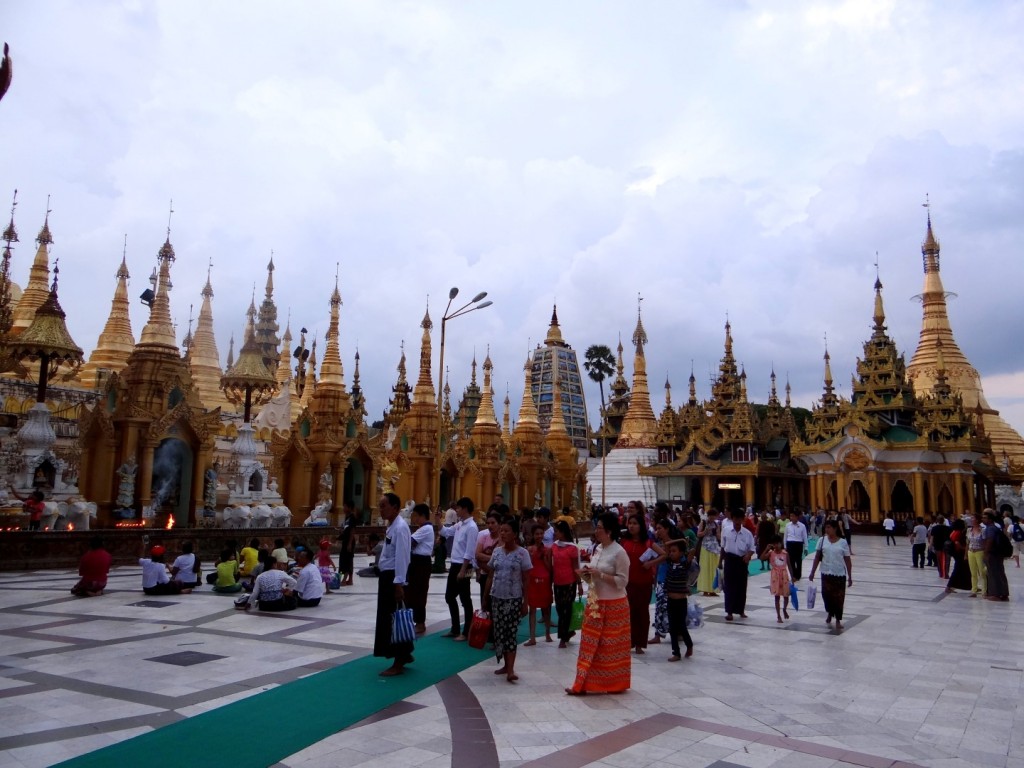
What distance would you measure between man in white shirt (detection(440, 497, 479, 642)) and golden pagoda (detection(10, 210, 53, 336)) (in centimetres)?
2732

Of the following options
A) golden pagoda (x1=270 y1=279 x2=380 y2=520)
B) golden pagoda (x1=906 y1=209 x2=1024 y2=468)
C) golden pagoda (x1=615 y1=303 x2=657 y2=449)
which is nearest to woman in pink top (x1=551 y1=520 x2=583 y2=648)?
golden pagoda (x1=270 y1=279 x2=380 y2=520)

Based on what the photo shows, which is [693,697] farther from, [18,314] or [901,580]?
[18,314]

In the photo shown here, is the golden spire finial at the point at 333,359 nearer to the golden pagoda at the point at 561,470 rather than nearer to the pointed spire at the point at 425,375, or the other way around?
the pointed spire at the point at 425,375

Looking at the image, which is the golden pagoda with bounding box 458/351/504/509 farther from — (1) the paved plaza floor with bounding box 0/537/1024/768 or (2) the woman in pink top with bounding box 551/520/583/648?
(2) the woman in pink top with bounding box 551/520/583/648

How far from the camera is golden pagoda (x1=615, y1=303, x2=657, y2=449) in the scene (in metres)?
53.8

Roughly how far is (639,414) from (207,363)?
106 ft

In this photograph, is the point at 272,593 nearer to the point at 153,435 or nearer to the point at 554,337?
the point at 153,435

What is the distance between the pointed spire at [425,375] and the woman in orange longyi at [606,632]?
79.5 feet

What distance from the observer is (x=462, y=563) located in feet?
31.0

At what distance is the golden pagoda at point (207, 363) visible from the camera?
106ft

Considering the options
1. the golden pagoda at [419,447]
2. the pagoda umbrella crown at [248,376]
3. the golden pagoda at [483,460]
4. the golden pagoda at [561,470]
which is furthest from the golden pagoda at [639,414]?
the pagoda umbrella crown at [248,376]

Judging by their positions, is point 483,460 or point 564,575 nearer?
point 564,575

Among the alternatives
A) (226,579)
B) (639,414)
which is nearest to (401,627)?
(226,579)

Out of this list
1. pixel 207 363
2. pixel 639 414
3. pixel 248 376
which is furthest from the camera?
pixel 639 414
